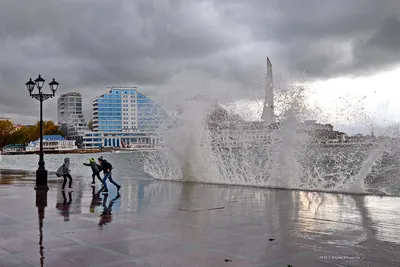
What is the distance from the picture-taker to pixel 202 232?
887 centimetres

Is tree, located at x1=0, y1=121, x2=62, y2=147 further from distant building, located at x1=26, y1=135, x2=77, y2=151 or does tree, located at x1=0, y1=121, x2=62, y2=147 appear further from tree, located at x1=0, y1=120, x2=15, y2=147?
distant building, located at x1=26, y1=135, x2=77, y2=151

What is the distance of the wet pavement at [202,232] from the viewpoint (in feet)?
22.0

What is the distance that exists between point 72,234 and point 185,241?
228 centimetres

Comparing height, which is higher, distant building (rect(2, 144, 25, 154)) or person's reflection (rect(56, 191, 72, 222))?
distant building (rect(2, 144, 25, 154))

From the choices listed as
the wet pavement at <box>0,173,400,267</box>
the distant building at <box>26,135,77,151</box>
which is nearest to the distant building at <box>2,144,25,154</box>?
the distant building at <box>26,135,77,151</box>

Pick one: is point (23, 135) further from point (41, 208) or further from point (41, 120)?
point (41, 208)

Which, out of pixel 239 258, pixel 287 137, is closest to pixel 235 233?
pixel 239 258

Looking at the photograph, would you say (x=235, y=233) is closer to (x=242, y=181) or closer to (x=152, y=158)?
(x=242, y=181)

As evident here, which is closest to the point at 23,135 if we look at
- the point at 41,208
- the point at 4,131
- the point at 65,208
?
the point at 4,131

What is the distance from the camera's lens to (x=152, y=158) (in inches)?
1118

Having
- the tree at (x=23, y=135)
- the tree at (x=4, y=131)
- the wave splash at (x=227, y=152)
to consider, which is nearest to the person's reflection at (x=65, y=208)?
the wave splash at (x=227, y=152)

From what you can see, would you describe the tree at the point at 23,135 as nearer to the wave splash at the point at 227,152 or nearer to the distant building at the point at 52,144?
the distant building at the point at 52,144

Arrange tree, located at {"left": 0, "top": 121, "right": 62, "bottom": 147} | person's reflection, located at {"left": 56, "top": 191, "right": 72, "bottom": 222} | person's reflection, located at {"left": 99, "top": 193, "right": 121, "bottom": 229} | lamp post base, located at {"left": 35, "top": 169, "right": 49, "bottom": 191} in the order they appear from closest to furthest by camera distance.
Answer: person's reflection, located at {"left": 99, "top": 193, "right": 121, "bottom": 229} → person's reflection, located at {"left": 56, "top": 191, "right": 72, "bottom": 222} → lamp post base, located at {"left": 35, "top": 169, "right": 49, "bottom": 191} → tree, located at {"left": 0, "top": 121, "right": 62, "bottom": 147}

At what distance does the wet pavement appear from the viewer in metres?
6.72
